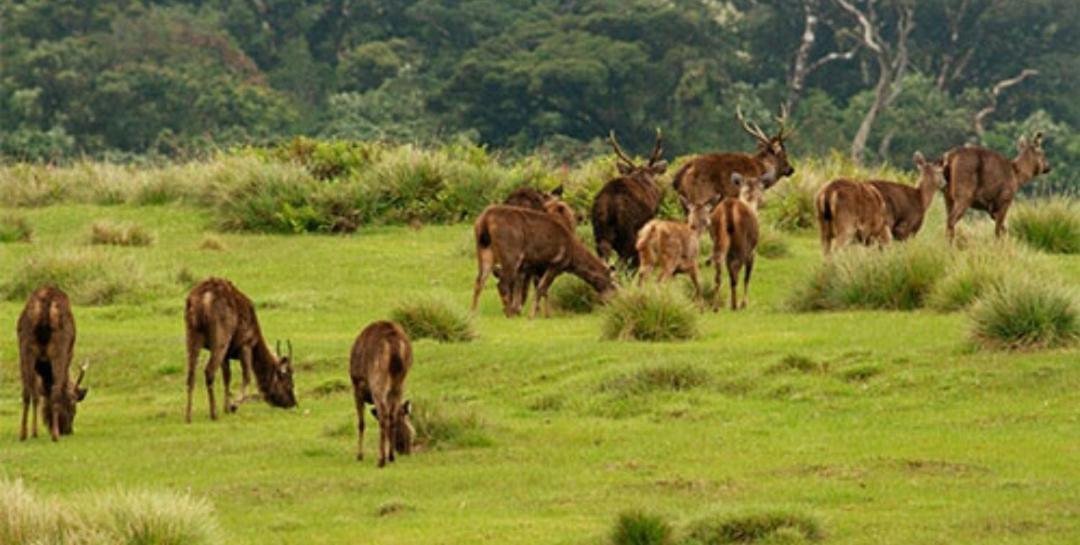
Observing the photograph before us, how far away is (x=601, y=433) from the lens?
1761 cm

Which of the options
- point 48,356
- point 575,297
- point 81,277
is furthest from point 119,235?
point 48,356

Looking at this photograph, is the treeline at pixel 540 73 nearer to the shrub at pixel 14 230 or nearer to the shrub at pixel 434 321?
the shrub at pixel 14 230

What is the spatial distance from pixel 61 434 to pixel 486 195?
53.6ft

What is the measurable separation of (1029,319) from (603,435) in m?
3.97

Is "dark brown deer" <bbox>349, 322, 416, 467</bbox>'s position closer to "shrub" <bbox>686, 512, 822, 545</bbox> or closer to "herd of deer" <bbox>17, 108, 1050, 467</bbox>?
"herd of deer" <bbox>17, 108, 1050, 467</bbox>

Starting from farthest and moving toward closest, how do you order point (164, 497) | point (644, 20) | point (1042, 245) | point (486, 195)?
point (644, 20)
point (486, 195)
point (1042, 245)
point (164, 497)

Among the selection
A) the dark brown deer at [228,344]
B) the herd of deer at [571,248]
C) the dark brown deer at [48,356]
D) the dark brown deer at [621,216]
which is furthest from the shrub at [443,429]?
the dark brown deer at [621,216]

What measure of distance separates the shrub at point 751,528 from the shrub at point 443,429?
13.3ft

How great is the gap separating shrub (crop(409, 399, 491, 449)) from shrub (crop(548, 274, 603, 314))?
8.29 m

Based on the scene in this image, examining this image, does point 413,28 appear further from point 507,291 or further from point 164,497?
point 164,497

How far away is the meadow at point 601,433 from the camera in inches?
557

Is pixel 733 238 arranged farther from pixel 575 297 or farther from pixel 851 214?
pixel 575 297

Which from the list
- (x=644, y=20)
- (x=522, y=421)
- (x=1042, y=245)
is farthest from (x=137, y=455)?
(x=644, y=20)

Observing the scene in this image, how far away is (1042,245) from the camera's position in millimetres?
29094
